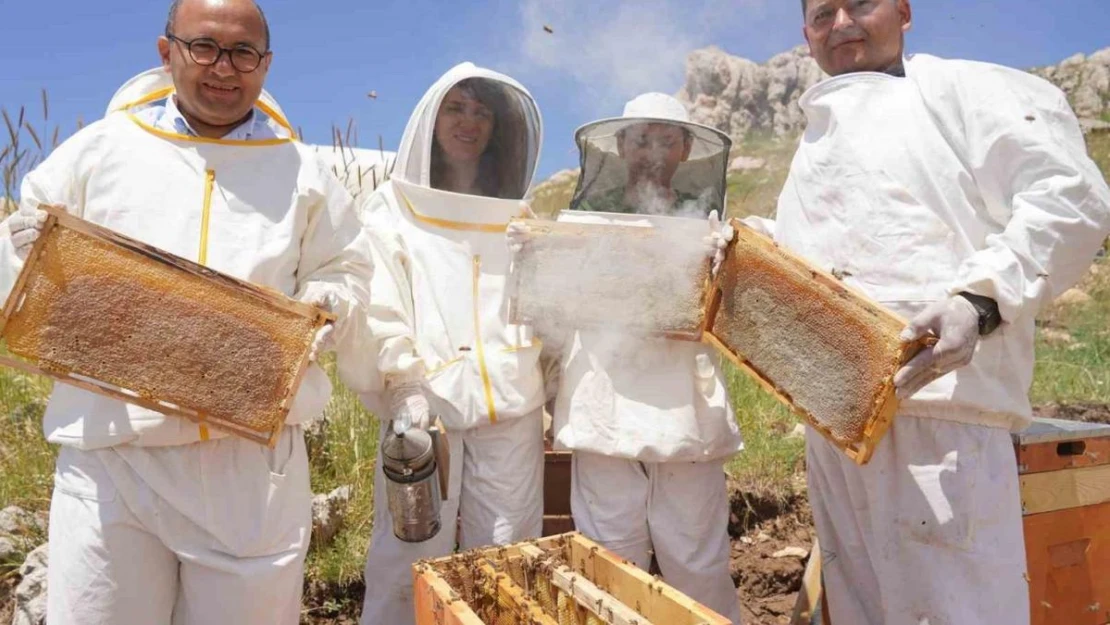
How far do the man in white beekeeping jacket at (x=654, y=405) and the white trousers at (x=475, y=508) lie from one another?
0.56 feet

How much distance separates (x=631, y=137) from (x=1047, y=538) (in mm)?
2159

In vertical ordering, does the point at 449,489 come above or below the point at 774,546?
above

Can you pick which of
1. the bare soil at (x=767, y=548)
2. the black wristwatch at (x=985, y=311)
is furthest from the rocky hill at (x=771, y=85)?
the black wristwatch at (x=985, y=311)

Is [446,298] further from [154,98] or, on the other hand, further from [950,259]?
[950,259]

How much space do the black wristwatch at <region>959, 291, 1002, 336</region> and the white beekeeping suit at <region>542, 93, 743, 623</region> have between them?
1.00 meters

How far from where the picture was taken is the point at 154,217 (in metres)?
2.26

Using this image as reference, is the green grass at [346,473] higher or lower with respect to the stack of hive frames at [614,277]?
lower

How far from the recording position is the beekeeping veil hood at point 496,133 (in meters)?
3.14

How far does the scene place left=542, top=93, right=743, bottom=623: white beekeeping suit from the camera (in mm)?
2902

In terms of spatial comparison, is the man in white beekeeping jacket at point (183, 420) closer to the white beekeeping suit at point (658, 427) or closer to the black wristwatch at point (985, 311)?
the white beekeeping suit at point (658, 427)

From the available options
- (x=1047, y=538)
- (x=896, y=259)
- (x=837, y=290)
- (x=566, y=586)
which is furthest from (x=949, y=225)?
(x=566, y=586)

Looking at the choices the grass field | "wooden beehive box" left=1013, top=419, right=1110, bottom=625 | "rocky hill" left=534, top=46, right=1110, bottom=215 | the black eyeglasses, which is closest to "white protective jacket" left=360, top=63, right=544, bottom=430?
the black eyeglasses

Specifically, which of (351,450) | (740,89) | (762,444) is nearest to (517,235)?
(351,450)

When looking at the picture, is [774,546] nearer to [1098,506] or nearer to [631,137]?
[1098,506]
